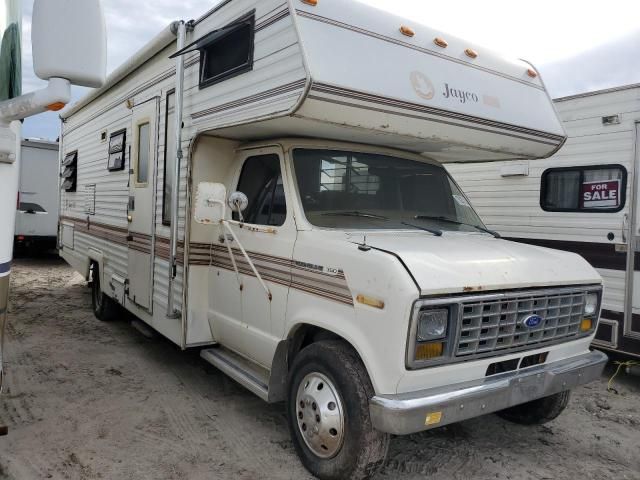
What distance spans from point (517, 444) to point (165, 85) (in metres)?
4.17

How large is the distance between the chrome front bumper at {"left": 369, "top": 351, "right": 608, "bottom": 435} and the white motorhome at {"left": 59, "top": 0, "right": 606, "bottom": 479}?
0.01 metres

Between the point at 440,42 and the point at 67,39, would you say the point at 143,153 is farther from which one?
the point at 67,39

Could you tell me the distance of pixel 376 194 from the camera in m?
3.98

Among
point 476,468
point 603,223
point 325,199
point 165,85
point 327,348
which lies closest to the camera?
point 327,348

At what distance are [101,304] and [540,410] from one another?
541cm

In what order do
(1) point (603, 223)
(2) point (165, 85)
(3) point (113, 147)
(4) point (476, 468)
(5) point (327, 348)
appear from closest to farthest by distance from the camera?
1. (5) point (327, 348)
2. (4) point (476, 468)
3. (2) point (165, 85)
4. (1) point (603, 223)
5. (3) point (113, 147)

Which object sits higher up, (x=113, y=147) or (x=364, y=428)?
(x=113, y=147)

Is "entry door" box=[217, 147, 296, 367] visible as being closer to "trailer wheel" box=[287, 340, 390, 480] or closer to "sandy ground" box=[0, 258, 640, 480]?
"trailer wheel" box=[287, 340, 390, 480]

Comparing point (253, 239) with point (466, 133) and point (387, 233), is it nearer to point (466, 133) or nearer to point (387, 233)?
point (387, 233)

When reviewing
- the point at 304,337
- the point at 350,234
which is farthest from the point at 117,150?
the point at 350,234

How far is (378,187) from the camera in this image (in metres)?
4.02

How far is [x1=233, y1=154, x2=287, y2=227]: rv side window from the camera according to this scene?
380 centimetres

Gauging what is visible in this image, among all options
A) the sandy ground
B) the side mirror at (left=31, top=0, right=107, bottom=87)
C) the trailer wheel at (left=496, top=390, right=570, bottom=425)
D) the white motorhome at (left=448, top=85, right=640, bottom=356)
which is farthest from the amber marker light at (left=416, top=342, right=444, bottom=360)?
the white motorhome at (left=448, top=85, right=640, bottom=356)

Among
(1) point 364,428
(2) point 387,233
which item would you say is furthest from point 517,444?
(2) point 387,233
